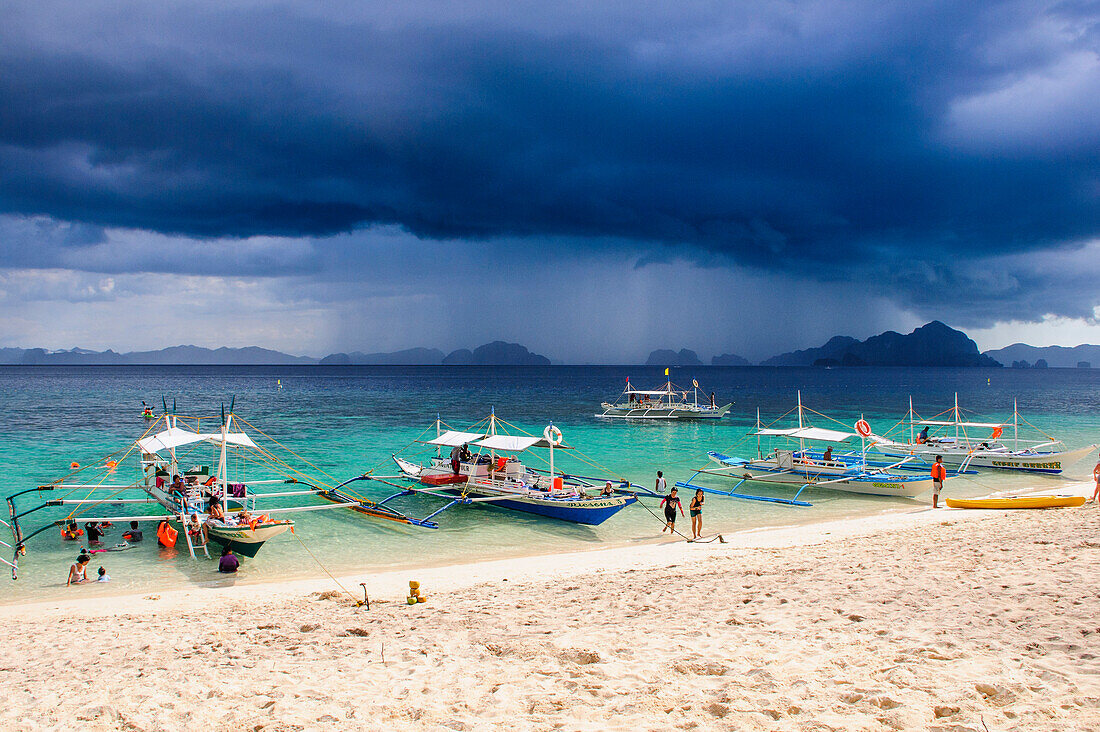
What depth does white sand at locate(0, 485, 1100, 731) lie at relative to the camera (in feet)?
23.1

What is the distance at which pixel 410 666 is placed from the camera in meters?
8.76

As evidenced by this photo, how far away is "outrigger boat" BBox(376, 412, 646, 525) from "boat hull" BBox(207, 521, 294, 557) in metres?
6.67

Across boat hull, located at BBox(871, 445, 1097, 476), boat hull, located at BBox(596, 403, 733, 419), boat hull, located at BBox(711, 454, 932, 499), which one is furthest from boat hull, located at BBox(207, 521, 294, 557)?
boat hull, located at BBox(596, 403, 733, 419)

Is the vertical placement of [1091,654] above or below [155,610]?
above

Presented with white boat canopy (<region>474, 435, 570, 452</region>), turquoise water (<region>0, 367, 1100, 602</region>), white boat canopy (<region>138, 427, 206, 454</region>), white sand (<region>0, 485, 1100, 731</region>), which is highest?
white boat canopy (<region>138, 427, 206, 454</region>)

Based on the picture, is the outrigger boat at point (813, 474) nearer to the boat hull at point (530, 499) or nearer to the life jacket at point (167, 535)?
the boat hull at point (530, 499)

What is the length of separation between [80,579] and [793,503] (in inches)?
979

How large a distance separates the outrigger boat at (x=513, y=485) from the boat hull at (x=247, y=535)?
6675mm

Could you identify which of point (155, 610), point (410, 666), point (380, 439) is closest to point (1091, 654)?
point (410, 666)

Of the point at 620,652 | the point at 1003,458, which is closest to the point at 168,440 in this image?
the point at 620,652

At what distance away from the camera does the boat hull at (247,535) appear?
17.9 meters

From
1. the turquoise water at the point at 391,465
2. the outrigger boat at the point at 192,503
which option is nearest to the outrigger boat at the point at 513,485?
the turquoise water at the point at 391,465

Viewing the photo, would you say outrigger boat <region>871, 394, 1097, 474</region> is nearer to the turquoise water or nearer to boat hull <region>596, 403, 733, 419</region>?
the turquoise water

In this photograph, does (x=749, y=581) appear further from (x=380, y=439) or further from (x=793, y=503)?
(x=380, y=439)
